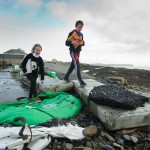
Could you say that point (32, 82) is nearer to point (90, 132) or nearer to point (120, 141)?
point (90, 132)

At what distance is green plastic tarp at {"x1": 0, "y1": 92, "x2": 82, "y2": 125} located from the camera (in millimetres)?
3709

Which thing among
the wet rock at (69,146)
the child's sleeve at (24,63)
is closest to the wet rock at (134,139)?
the wet rock at (69,146)

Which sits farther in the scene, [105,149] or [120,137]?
[120,137]

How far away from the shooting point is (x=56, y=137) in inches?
126

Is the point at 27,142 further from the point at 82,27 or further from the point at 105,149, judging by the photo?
the point at 82,27

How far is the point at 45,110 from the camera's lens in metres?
4.16

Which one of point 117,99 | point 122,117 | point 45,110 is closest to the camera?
point 122,117

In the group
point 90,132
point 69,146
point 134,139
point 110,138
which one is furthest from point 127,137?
point 69,146

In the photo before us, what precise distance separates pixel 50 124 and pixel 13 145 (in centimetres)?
93

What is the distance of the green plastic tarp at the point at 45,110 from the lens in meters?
3.71

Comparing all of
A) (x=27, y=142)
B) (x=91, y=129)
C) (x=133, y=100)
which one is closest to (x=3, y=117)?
(x=27, y=142)

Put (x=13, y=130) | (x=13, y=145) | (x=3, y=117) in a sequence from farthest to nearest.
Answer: (x=3, y=117) → (x=13, y=130) → (x=13, y=145)

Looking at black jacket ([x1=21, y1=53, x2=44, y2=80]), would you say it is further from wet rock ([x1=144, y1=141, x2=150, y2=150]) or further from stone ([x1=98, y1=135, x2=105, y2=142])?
wet rock ([x1=144, y1=141, x2=150, y2=150])

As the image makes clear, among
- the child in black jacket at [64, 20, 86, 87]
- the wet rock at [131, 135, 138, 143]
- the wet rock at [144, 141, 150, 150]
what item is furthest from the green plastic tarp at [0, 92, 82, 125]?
the wet rock at [144, 141, 150, 150]
